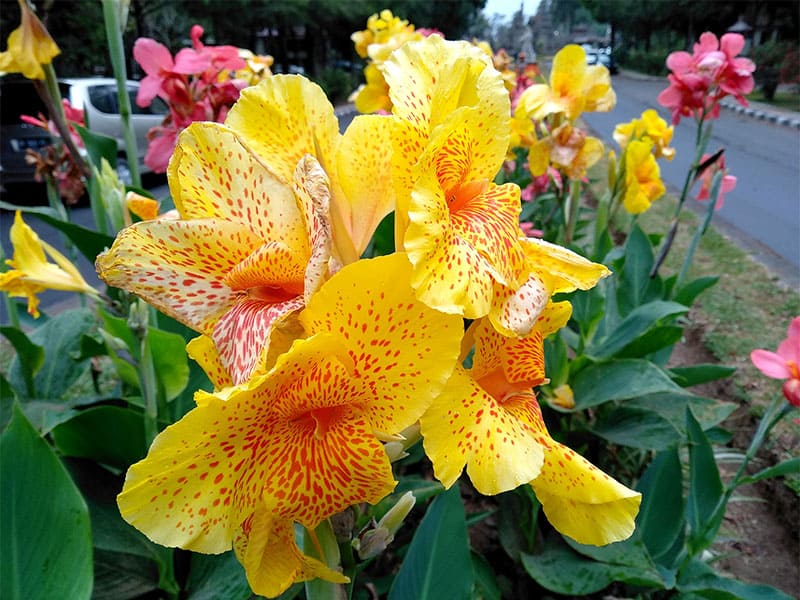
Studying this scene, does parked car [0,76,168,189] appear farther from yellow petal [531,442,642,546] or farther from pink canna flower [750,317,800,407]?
yellow petal [531,442,642,546]

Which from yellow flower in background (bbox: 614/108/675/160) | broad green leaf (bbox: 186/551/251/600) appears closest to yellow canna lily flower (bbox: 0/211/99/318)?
broad green leaf (bbox: 186/551/251/600)

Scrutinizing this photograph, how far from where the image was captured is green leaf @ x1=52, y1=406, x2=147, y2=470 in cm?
102

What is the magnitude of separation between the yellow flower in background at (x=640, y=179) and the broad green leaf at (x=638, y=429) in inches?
27.6

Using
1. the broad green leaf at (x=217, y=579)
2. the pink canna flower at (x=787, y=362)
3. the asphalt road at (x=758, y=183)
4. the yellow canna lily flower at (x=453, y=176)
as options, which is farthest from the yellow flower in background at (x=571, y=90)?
the asphalt road at (x=758, y=183)

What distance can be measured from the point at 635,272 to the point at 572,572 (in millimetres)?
990

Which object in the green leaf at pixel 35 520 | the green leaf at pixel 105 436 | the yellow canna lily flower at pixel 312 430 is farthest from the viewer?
the green leaf at pixel 105 436

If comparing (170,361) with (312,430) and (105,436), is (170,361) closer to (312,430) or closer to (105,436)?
(105,436)

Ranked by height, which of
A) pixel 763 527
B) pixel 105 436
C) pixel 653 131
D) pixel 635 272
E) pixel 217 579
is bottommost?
pixel 763 527

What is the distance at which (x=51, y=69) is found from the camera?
4.20 ft

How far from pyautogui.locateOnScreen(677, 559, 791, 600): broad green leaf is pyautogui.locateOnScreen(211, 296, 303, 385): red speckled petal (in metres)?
1.00

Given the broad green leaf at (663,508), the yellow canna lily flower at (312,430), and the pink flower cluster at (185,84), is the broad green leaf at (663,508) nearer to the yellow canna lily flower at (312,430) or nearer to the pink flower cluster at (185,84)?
the yellow canna lily flower at (312,430)

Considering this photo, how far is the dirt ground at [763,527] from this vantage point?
64.7 inches

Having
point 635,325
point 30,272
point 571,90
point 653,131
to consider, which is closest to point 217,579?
point 30,272

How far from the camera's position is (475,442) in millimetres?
468
